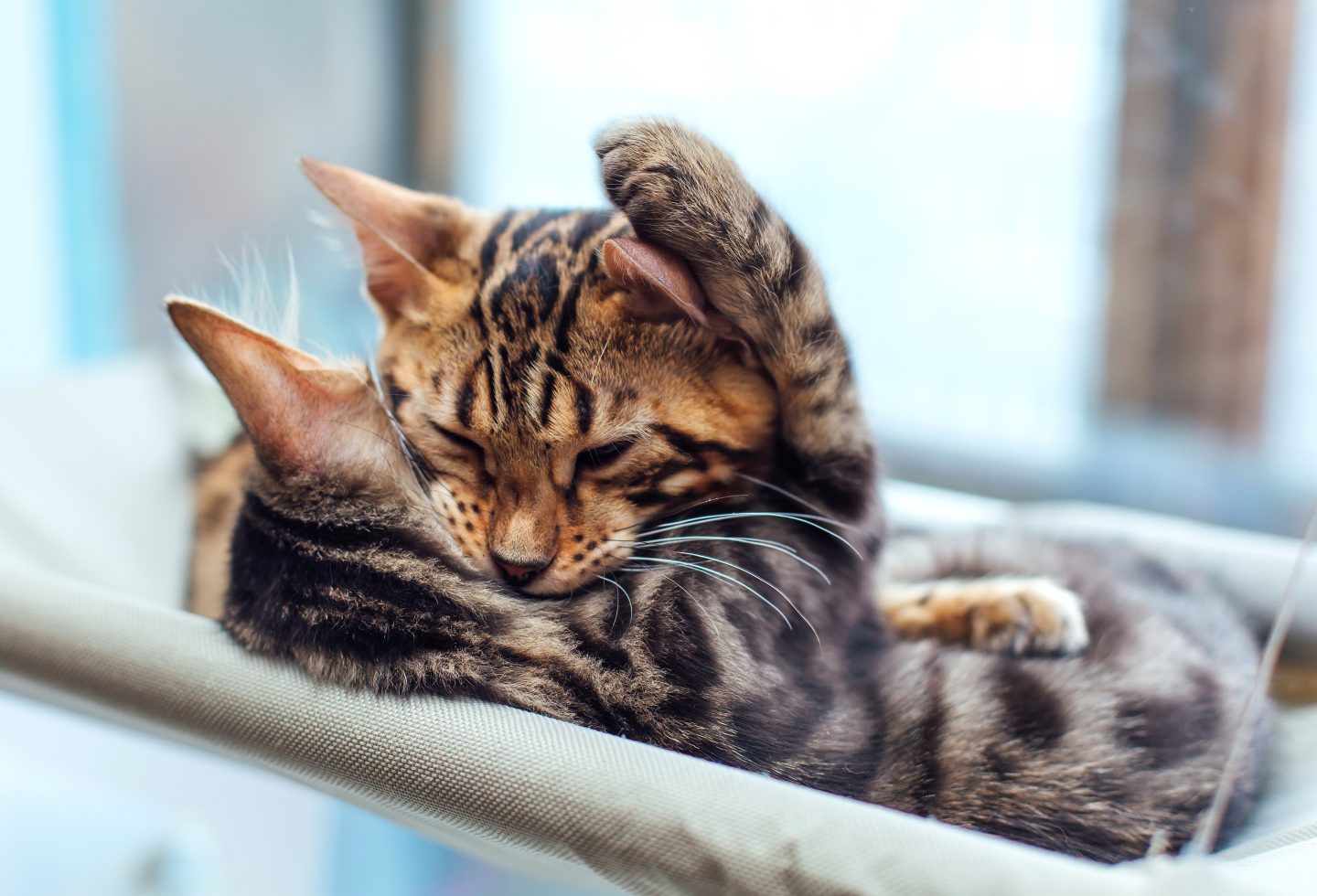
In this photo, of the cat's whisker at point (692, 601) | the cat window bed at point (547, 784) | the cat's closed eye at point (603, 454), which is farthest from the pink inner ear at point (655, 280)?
the cat window bed at point (547, 784)

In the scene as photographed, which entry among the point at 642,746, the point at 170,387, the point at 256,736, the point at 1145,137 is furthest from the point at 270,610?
the point at 1145,137

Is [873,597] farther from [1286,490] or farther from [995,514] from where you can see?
[1286,490]

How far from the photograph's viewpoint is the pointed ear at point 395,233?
938mm

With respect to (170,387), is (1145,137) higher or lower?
higher

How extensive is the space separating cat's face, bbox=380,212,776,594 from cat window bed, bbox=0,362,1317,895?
0.17 metres

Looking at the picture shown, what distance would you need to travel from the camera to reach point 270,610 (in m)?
0.78

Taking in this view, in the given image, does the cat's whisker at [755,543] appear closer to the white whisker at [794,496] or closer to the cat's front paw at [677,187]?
the white whisker at [794,496]

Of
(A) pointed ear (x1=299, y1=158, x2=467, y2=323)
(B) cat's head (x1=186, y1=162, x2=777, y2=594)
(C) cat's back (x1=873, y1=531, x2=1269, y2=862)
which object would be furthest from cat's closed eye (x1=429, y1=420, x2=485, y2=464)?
(C) cat's back (x1=873, y1=531, x2=1269, y2=862)

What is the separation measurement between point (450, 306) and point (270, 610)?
311mm

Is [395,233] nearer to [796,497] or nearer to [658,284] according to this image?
[658,284]

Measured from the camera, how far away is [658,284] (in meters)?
0.81

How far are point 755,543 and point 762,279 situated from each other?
0.71 ft

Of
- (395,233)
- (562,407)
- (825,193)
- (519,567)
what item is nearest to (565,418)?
(562,407)

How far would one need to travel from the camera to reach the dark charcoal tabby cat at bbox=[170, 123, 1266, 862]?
0.76m
